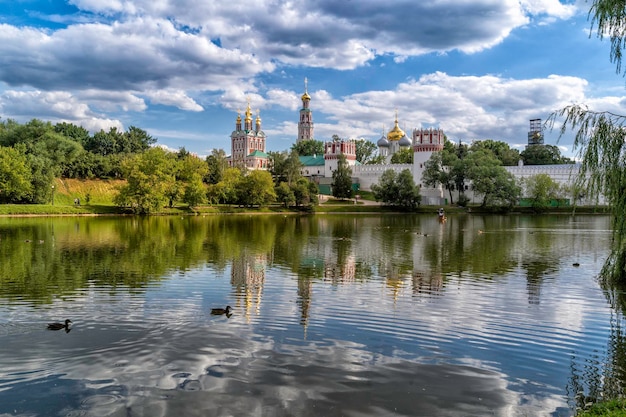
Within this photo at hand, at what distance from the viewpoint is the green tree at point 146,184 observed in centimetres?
5959

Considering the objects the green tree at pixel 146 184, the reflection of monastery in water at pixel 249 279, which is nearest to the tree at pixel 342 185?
the green tree at pixel 146 184

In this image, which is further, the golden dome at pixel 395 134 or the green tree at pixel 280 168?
the golden dome at pixel 395 134

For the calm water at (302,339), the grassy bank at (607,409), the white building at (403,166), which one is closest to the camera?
the grassy bank at (607,409)

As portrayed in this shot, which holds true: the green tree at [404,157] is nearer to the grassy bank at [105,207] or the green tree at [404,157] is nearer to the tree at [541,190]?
the grassy bank at [105,207]

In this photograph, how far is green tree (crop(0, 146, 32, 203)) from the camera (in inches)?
2203

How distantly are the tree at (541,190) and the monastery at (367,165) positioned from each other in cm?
228

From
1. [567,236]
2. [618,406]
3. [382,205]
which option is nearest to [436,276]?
[618,406]

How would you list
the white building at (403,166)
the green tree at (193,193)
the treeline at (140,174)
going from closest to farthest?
the treeline at (140,174) < the green tree at (193,193) < the white building at (403,166)

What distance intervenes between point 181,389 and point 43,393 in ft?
6.34

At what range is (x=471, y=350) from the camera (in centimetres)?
952

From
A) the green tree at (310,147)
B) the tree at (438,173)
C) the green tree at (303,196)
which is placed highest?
the green tree at (310,147)

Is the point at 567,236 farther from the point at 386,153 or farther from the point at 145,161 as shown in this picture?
the point at 386,153

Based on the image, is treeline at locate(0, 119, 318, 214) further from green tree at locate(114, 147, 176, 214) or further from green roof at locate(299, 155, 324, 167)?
green roof at locate(299, 155, 324, 167)

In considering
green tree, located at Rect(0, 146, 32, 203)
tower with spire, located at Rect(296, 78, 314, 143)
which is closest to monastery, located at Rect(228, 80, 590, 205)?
tower with spire, located at Rect(296, 78, 314, 143)
